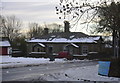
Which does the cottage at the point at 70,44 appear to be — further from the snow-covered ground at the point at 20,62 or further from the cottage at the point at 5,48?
the snow-covered ground at the point at 20,62

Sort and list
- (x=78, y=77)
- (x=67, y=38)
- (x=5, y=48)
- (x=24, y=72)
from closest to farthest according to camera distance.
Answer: (x=78, y=77) → (x=24, y=72) → (x=67, y=38) → (x=5, y=48)

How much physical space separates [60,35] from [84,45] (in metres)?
7.25

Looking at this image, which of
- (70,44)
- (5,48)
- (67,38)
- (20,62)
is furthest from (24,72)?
(5,48)

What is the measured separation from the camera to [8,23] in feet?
275

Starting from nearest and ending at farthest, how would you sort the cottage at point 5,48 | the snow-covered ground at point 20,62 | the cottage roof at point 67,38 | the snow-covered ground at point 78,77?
the snow-covered ground at point 78,77, the snow-covered ground at point 20,62, the cottage roof at point 67,38, the cottage at point 5,48

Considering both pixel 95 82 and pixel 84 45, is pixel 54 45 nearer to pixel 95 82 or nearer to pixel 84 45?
pixel 84 45

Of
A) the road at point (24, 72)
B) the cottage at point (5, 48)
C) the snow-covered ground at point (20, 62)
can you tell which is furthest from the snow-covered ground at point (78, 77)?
the cottage at point (5, 48)

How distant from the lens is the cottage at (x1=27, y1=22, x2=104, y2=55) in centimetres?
5488

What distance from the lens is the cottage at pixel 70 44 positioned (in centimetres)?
5488

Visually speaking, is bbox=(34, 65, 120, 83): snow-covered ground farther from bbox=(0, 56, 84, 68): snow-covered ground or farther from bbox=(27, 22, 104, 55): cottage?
bbox=(27, 22, 104, 55): cottage

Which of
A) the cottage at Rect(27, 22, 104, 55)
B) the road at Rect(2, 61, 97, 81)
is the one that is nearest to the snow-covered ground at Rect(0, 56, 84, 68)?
the road at Rect(2, 61, 97, 81)

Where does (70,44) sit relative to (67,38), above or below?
below

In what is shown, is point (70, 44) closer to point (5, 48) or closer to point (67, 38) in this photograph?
point (67, 38)

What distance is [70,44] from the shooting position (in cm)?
5338
